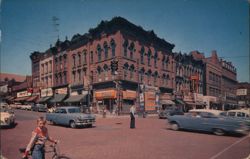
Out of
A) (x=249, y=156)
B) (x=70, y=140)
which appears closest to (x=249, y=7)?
(x=249, y=156)

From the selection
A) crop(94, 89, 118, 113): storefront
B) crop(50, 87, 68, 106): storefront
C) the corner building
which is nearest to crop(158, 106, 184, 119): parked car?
the corner building

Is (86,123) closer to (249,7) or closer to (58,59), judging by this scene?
(58,59)

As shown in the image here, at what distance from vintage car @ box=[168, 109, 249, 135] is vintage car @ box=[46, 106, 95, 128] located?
557 centimetres

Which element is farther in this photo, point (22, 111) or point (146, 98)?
point (146, 98)

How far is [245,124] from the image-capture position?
410 inches

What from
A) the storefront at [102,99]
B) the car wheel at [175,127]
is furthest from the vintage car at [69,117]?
the car wheel at [175,127]

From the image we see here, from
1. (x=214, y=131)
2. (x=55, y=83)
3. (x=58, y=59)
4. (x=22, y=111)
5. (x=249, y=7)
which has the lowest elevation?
(x=214, y=131)

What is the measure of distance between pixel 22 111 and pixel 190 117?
32.5 feet

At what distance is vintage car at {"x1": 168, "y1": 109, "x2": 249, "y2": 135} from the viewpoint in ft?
35.0

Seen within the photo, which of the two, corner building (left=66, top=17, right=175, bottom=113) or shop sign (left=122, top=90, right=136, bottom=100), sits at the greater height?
corner building (left=66, top=17, right=175, bottom=113)

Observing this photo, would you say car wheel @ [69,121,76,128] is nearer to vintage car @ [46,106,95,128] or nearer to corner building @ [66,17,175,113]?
vintage car @ [46,106,95,128]

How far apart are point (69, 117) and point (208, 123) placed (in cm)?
787

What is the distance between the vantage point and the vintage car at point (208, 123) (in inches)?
420

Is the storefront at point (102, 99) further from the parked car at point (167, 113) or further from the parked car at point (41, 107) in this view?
the parked car at point (167, 113)
